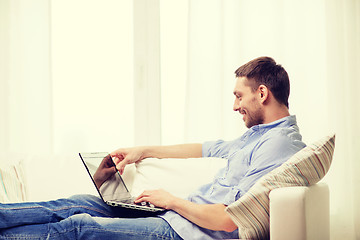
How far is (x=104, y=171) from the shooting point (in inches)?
81.2

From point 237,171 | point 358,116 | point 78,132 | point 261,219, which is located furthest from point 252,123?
point 78,132

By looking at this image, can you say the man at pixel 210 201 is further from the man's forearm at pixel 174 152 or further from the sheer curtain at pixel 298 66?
the sheer curtain at pixel 298 66

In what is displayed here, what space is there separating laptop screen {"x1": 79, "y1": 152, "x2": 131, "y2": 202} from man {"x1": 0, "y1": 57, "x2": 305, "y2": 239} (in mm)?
38

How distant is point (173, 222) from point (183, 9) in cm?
220

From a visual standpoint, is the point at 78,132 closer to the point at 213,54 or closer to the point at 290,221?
the point at 213,54

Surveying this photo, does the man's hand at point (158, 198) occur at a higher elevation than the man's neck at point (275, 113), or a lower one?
lower

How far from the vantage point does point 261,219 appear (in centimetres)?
156

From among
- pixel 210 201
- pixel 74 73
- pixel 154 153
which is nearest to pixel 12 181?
pixel 154 153

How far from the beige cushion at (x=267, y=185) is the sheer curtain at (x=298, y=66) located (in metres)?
1.58

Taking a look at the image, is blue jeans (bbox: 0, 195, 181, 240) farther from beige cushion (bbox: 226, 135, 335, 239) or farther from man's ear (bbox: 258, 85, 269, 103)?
man's ear (bbox: 258, 85, 269, 103)

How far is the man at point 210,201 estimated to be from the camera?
1.59 meters

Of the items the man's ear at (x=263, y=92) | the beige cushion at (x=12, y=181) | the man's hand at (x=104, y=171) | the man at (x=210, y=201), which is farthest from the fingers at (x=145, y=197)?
the beige cushion at (x=12, y=181)

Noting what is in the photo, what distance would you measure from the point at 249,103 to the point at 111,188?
2.30 ft

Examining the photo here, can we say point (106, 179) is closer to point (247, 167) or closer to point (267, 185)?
point (247, 167)
